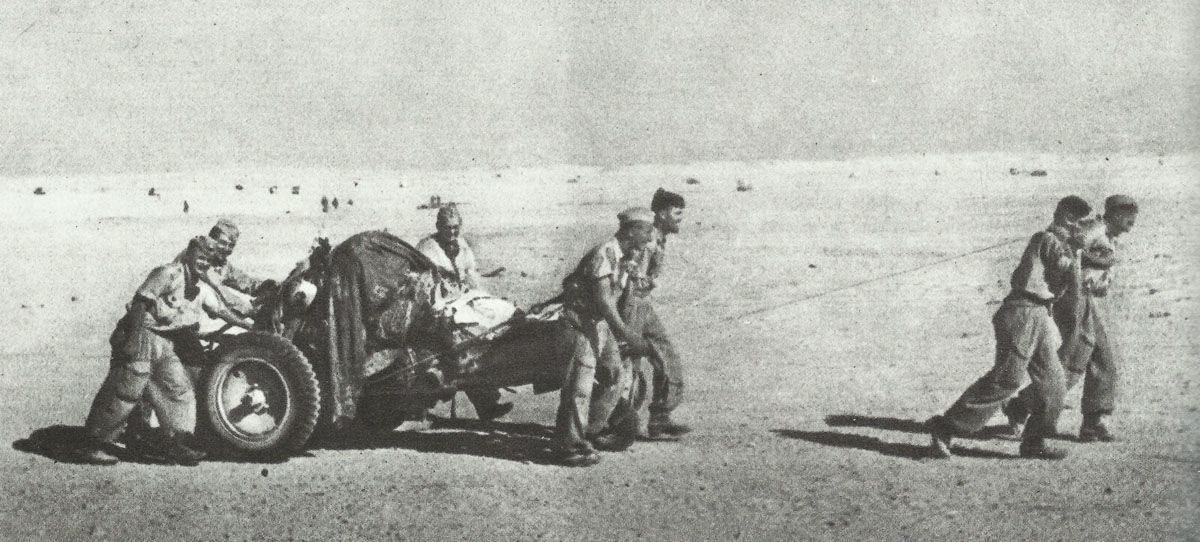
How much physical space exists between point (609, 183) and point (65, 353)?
1784cm

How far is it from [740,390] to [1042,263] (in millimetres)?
3546

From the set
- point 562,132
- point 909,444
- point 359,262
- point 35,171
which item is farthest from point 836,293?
point 35,171

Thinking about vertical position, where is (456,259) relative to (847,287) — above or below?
above

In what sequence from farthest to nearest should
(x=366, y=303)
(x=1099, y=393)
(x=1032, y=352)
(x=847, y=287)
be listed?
(x=847, y=287), (x=1099, y=393), (x=366, y=303), (x=1032, y=352)

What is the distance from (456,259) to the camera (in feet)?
34.6

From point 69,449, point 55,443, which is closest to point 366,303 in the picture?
point 69,449

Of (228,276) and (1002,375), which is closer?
(1002,375)

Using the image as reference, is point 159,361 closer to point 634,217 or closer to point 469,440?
point 469,440

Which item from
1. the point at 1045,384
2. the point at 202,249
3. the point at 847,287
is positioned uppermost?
the point at 202,249

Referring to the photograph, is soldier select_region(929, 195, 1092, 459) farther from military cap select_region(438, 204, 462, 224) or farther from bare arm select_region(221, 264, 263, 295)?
bare arm select_region(221, 264, 263, 295)

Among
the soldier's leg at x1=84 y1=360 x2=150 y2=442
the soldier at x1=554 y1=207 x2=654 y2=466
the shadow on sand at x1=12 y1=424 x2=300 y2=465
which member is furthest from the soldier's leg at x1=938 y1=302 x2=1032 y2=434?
the soldier's leg at x1=84 y1=360 x2=150 y2=442

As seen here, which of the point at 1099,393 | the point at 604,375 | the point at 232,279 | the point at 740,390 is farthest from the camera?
the point at 740,390

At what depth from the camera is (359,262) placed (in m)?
9.42

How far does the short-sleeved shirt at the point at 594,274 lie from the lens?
8945mm
